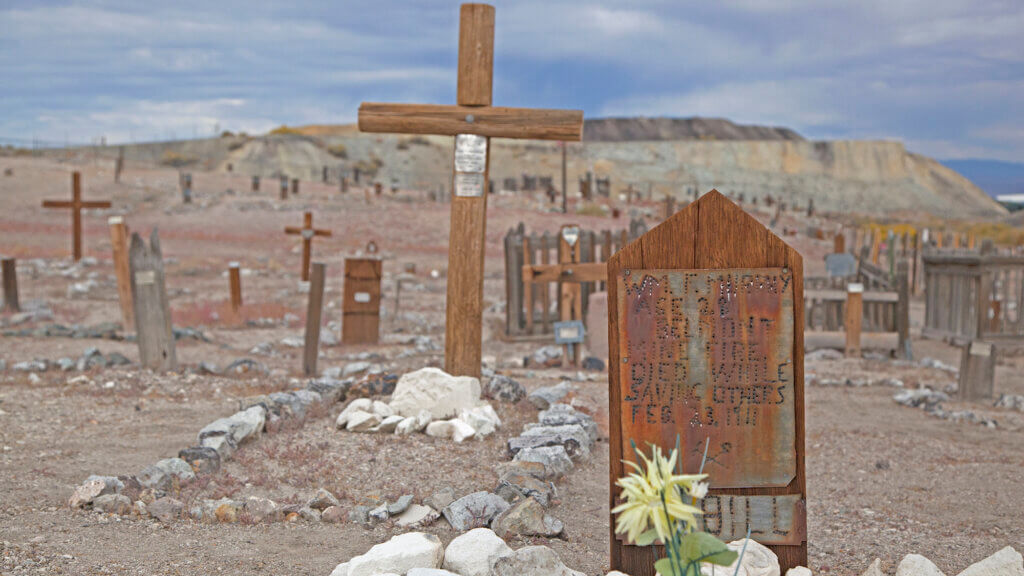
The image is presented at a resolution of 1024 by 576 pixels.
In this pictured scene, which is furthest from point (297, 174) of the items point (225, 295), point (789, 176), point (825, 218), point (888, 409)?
point (888, 409)

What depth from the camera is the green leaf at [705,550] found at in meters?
2.37

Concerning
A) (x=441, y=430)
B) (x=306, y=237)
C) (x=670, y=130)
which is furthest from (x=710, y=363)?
(x=670, y=130)

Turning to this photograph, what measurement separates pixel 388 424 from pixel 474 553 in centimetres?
262

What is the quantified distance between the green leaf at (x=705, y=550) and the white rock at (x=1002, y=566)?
5.82 ft

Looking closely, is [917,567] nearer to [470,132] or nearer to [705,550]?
[705,550]

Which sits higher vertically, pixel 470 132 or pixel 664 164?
pixel 664 164

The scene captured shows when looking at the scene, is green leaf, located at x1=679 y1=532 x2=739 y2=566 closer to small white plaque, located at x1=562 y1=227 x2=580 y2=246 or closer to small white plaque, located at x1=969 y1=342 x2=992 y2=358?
small white plaque, located at x1=969 y1=342 x2=992 y2=358

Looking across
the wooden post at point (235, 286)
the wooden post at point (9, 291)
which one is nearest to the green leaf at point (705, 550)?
the wooden post at point (235, 286)

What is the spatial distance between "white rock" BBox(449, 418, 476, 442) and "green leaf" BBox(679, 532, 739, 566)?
12.7ft

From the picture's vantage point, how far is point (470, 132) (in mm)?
7023

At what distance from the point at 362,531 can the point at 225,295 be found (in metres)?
13.7

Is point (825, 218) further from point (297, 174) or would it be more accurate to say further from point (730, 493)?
point (730, 493)

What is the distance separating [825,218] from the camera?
172 feet

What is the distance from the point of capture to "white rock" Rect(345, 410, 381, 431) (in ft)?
20.8
